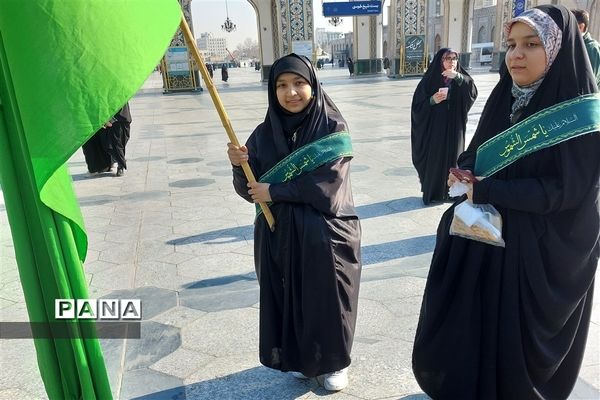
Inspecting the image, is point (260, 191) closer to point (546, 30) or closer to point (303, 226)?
point (303, 226)

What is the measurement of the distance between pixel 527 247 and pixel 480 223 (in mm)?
179

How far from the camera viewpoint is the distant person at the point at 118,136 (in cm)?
623

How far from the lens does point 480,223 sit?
1608 millimetres

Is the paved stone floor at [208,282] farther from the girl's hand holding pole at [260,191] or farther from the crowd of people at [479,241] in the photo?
the girl's hand holding pole at [260,191]

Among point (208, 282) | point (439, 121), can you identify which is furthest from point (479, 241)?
point (439, 121)

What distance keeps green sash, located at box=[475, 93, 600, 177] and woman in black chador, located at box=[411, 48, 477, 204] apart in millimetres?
2965

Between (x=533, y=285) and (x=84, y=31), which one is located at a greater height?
(x=84, y=31)

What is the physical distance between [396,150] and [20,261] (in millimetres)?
6341

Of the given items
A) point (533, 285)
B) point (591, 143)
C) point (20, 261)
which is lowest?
point (533, 285)

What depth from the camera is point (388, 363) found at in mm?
2297

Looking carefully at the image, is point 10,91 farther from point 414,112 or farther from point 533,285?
point 414,112

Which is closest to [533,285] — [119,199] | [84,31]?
[84,31]

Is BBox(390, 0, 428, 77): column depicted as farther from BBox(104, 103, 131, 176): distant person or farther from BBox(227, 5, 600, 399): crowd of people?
BBox(227, 5, 600, 399): crowd of people

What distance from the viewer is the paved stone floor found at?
2.20m
